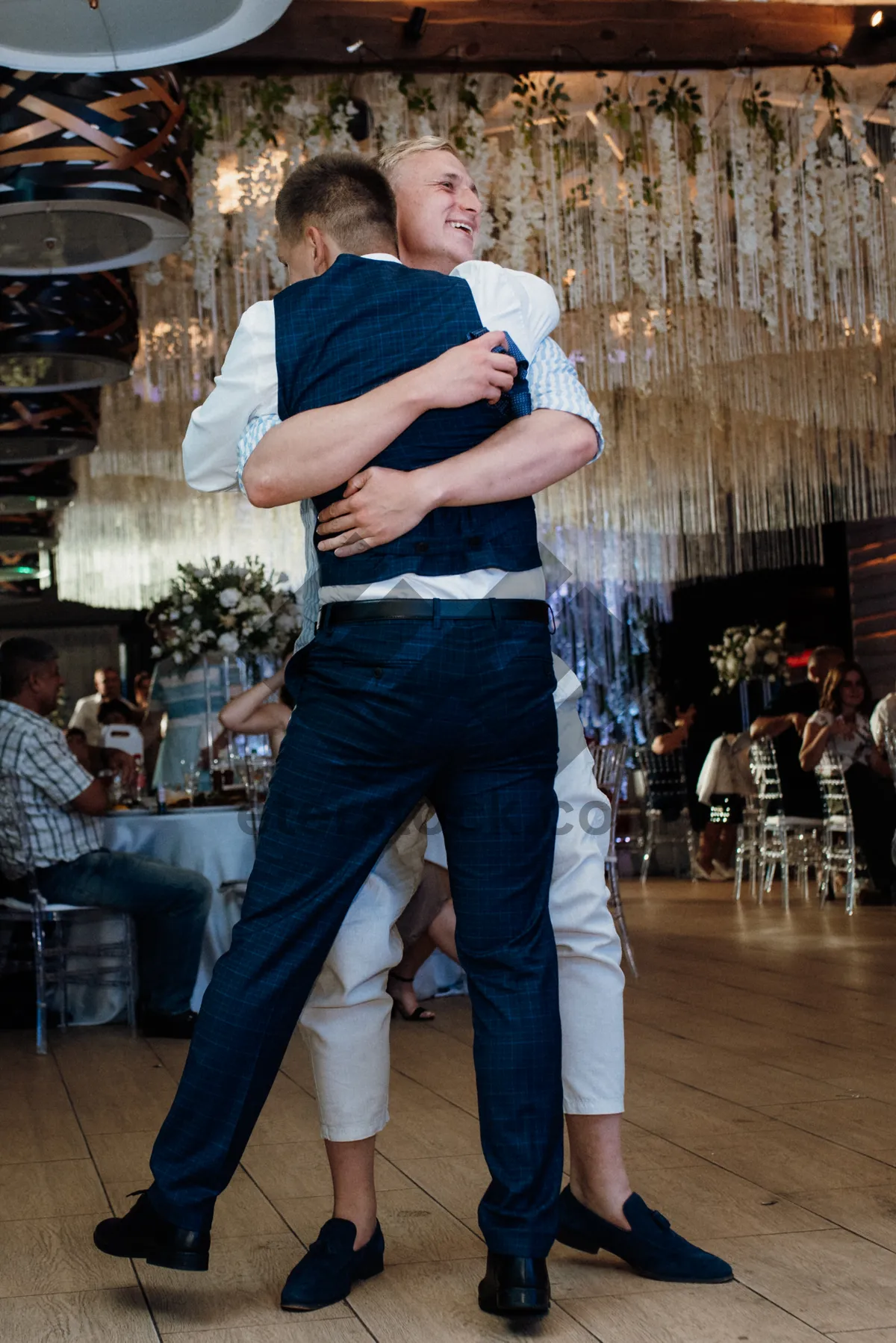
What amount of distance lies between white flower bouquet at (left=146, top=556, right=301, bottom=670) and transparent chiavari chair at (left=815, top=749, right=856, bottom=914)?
12.4 feet

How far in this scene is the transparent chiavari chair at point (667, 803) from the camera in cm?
1120

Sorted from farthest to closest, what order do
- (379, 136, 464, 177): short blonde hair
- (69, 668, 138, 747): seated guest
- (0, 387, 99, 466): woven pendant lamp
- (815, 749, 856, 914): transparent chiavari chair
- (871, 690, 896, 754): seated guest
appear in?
(69, 668, 138, 747): seated guest → (815, 749, 856, 914): transparent chiavari chair → (871, 690, 896, 754): seated guest → (0, 387, 99, 466): woven pendant lamp → (379, 136, 464, 177): short blonde hair

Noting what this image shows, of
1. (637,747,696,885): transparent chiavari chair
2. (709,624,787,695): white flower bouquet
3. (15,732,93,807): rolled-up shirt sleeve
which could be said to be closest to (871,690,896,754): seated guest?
(637,747,696,885): transparent chiavari chair

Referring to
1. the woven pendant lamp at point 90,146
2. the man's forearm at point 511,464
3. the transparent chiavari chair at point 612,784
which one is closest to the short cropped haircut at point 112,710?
the transparent chiavari chair at point 612,784

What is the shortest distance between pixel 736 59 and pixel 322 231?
4477 mm

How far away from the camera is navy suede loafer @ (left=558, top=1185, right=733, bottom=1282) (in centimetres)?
197

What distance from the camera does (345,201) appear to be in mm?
1866

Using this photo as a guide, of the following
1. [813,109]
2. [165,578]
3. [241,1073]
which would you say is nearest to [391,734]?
[241,1073]

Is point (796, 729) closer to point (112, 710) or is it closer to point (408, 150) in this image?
point (112, 710)

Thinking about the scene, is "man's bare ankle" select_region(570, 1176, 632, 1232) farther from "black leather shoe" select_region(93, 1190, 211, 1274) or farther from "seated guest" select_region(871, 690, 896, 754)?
"seated guest" select_region(871, 690, 896, 754)

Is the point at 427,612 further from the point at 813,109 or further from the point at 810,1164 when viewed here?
the point at 813,109

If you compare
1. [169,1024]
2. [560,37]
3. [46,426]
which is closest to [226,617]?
[46,426]

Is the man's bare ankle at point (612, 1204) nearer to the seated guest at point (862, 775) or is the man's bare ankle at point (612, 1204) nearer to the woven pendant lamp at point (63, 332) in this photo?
the woven pendant lamp at point (63, 332)

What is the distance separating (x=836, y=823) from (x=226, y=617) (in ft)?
13.8
